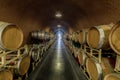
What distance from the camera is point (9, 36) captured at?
3283 mm

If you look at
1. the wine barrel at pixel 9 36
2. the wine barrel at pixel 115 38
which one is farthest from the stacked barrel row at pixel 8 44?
the wine barrel at pixel 115 38

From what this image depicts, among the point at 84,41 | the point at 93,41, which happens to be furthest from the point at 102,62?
the point at 84,41

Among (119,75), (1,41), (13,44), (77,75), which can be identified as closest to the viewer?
(119,75)

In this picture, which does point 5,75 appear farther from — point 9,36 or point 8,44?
point 9,36

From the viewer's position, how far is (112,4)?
4730 millimetres

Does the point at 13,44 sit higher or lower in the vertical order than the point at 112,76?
higher

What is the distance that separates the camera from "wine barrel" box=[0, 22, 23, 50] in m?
3.03

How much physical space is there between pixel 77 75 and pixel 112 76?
3.41 m

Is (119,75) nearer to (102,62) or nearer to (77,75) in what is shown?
(102,62)

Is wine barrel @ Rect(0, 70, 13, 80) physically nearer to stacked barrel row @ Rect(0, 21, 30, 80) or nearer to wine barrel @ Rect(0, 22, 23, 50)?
stacked barrel row @ Rect(0, 21, 30, 80)

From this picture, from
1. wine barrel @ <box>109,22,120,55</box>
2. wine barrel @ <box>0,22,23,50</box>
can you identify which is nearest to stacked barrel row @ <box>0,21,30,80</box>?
wine barrel @ <box>0,22,23,50</box>

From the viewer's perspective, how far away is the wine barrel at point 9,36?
9.95ft

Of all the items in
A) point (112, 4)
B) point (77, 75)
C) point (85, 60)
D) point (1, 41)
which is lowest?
point (77, 75)

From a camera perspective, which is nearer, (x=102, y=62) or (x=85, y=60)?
(x=102, y=62)
